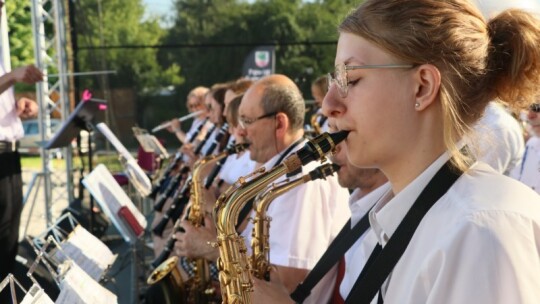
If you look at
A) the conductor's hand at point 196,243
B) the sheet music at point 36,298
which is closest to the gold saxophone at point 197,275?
the conductor's hand at point 196,243

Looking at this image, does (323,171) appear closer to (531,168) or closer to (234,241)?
(234,241)

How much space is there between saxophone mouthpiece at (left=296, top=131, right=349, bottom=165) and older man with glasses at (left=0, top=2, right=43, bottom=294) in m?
2.84

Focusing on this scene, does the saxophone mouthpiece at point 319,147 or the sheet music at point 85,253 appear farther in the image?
the sheet music at point 85,253

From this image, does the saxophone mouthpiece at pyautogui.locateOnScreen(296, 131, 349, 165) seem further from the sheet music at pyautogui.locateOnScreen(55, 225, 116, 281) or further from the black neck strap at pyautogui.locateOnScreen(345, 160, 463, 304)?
the sheet music at pyautogui.locateOnScreen(55, 225, 116, 281)

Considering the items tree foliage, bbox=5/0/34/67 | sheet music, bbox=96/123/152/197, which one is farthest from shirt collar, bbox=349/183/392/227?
tree foliage, bbox=5/0/34/67

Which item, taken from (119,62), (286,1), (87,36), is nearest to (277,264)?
(87,36)

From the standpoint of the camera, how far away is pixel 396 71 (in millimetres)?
1419

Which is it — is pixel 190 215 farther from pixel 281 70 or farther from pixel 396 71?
pixel 281 70

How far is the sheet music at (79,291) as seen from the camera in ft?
7.52

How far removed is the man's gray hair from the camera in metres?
3.83

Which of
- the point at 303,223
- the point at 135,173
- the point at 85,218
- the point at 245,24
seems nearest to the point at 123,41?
the point at 245,24

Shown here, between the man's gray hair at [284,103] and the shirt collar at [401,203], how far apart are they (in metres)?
2.25

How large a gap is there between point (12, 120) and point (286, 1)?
14.1m

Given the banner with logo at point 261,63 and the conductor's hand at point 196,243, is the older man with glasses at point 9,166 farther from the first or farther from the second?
the banner with logo at point 261,63
